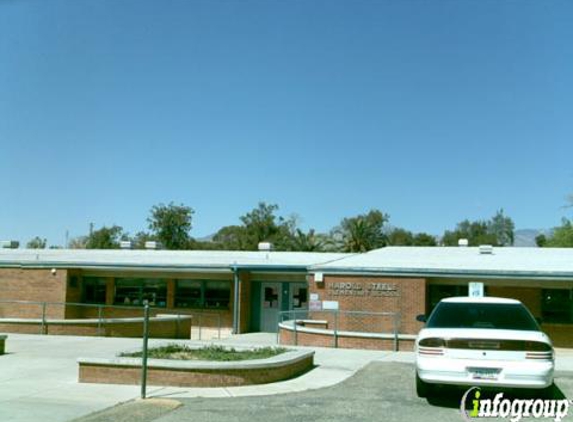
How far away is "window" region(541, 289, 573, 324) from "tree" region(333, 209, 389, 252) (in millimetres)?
38715

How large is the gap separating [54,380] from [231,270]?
15689mm

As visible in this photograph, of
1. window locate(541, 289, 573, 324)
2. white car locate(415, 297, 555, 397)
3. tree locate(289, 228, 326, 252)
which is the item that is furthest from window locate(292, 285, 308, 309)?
tree locate(289, 228, 326, 252)

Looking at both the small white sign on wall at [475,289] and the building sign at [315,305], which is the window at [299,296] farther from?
the small white sign on wall at [475,289]

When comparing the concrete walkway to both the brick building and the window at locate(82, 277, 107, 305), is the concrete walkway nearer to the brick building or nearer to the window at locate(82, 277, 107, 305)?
the brick building

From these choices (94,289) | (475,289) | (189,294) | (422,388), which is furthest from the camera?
(94,289)

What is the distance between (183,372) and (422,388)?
3.87 metres

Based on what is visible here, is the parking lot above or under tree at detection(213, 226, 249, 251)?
under

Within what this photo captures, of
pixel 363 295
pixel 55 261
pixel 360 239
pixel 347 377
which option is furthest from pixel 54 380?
pixel 360 239

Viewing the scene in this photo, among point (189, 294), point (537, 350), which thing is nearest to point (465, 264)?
point (189, 294)

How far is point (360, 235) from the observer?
62.1 meters

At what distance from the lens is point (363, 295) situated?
23.8 meters

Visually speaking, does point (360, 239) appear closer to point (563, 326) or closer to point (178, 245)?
point (178, 245)

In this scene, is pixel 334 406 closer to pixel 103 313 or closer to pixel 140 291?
pixel 140 291

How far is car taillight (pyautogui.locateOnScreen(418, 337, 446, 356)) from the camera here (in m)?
9.65
